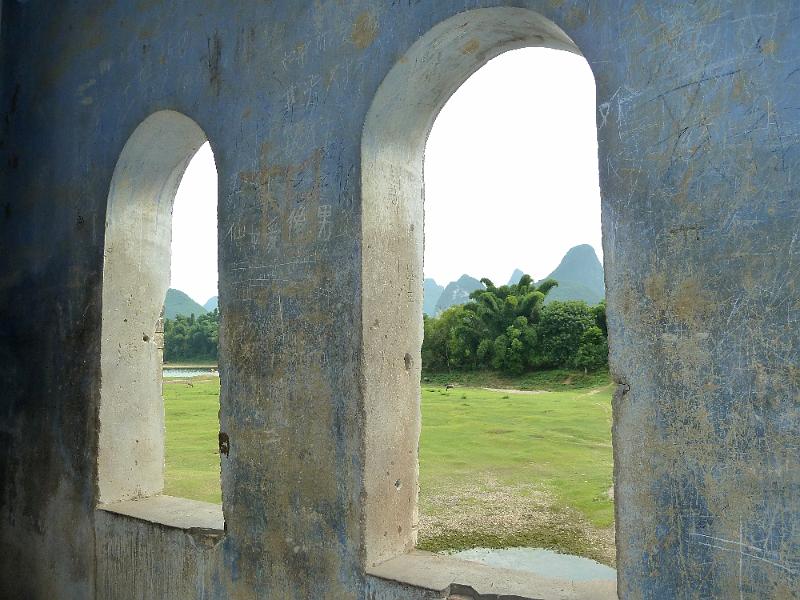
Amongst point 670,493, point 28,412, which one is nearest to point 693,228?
point 670,493

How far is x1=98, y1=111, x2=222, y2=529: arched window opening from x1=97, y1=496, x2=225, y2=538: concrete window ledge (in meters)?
0.02

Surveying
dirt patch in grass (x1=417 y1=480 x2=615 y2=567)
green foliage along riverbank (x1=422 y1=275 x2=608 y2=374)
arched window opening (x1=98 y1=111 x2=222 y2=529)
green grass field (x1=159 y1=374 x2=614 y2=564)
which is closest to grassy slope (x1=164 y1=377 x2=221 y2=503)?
green grass field (x1=159 y1=374 x2=614 y2=564)

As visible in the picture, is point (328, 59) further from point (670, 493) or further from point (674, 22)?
point (670, 493)

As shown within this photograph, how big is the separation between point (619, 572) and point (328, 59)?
7.16 ft

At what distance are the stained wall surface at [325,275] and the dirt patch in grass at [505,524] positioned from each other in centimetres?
320

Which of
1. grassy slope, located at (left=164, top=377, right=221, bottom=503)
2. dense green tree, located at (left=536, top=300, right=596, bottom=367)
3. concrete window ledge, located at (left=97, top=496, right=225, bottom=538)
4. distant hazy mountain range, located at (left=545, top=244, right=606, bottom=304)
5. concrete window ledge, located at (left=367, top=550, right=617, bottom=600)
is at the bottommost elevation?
grassy slope, located at (left=164, top=377, right=221, bottom=503)

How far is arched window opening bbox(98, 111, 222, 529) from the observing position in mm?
3586

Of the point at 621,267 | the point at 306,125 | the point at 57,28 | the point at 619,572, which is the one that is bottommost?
the point at 619,572

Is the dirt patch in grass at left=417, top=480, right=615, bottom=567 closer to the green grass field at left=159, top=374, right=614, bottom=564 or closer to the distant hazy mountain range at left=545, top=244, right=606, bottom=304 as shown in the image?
the green grass field at left=159, top=374, right=614, bottom=564

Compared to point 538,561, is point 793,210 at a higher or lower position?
higher

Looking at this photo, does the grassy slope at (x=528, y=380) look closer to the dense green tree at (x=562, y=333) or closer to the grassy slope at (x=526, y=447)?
the dense green tree at (x=562, y=333)

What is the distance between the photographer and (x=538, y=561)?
552 centimetres

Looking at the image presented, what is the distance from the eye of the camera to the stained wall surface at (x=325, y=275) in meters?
1.77

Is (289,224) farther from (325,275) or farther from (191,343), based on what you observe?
(191,343)
